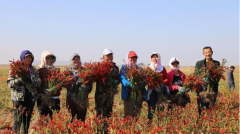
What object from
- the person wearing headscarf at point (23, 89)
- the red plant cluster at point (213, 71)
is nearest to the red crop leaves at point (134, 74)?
the red plant cluster at point (213, 71)

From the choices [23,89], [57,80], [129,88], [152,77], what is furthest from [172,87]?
[23,89]

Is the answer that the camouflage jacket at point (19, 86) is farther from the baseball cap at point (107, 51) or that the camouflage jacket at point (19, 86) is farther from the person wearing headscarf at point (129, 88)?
the person wearing headscarf at point (129, 88)

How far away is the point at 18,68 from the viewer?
410cm

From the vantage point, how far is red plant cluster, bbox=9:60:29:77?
4.11 metres

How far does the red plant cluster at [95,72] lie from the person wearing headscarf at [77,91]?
0.64 feet

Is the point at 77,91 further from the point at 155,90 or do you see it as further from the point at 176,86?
the point at 176,86

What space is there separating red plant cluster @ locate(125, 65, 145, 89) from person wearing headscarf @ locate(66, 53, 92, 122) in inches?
37.3

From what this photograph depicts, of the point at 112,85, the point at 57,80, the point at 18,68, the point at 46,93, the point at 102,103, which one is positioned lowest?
the point at 102,103

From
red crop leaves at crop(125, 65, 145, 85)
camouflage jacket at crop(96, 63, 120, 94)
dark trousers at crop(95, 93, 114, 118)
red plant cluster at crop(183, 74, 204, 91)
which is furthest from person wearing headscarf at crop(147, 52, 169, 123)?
dark trousers at crop(95, 93, 114, 118)

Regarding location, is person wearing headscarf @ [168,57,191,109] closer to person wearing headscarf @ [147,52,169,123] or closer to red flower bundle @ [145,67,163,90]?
person wearing headscarf @ [147,52,169,123]

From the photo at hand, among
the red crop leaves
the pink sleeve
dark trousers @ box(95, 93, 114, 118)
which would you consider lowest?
dark trousers @ box(95, 93, 114, 118)

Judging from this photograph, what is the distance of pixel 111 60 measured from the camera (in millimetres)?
5016

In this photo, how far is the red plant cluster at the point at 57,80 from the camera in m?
4.45

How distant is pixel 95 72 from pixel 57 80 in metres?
0.87
